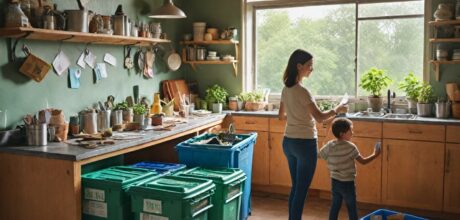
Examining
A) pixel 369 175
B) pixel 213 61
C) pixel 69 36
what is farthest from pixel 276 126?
pixel 69 36

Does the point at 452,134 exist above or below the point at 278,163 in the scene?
above

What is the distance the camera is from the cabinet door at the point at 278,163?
5004mm

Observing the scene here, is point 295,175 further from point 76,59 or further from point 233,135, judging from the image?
point 76,59

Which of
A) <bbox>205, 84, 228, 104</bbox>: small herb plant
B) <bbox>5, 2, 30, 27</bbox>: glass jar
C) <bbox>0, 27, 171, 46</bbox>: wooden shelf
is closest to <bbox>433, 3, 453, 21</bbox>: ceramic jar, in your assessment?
<bbox>205, 84, 228, 104</bbox>: small herb plant

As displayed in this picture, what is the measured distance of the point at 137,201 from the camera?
10.1 ft

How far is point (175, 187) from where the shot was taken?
2.98 m

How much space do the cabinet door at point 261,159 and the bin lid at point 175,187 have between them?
1.92 metres

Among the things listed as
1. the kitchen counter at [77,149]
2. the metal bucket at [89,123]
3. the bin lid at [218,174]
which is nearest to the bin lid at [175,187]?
the bin lid at [218,174]

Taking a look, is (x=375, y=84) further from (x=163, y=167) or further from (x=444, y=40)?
(x=163, y=167)

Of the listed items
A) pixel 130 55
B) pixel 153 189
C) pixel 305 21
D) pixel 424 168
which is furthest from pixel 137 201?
pixel 305 21

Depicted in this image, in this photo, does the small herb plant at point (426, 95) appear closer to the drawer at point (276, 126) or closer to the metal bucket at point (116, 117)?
the drawer at point (276, 126)

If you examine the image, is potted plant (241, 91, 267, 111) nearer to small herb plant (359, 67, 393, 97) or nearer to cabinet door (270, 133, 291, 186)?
cabinet door (270, 133, 291, 186)

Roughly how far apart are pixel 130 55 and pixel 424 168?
3.05 metres

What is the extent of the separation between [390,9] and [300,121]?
222 cm
